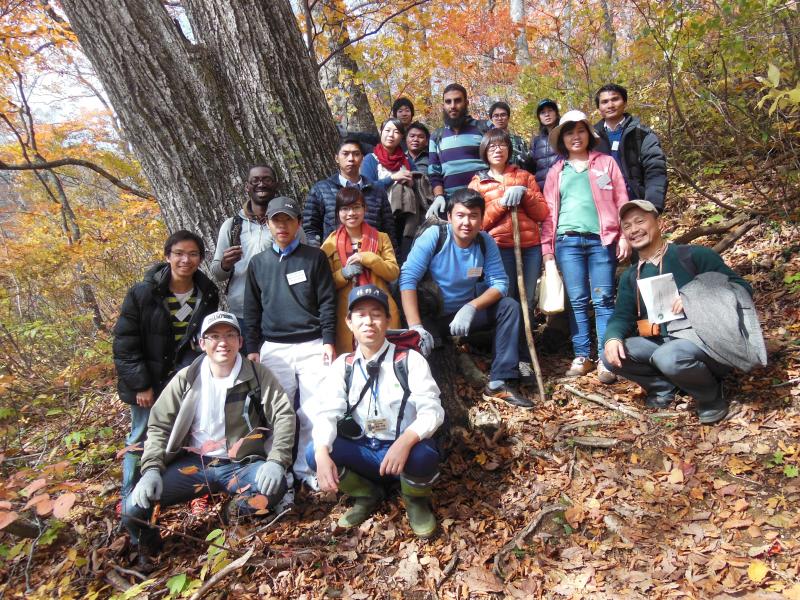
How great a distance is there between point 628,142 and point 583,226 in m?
1.25

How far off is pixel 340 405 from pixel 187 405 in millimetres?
1192

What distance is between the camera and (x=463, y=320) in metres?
3.96

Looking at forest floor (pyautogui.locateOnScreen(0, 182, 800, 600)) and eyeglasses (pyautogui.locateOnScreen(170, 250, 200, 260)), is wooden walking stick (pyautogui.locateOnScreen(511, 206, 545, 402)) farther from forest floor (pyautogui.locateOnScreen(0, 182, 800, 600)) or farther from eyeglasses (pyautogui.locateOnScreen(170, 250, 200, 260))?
eyeglasses (pyautogui.locateOnScreen(170, 250, 200, 260))

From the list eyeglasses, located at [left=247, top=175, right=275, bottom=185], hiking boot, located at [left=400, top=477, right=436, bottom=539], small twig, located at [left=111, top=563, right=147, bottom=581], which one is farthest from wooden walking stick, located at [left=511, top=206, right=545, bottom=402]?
small twig, located at [left=111, top=563, right=147, bottom=581]

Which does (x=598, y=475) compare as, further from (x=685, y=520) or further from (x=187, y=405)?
(x=187, y=405)

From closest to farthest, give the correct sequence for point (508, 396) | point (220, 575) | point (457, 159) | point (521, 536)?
point (220, 575) < point (521, 536) < point (508, 396) < point (457, 159)

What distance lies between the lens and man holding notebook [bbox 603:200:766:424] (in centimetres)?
331

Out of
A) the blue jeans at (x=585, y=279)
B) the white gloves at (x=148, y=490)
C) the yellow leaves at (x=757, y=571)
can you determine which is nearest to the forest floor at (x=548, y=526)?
the yellow leaves at (x=757, y=571)

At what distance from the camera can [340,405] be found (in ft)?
10.5

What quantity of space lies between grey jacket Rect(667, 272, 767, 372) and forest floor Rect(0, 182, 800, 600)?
1.73 ft

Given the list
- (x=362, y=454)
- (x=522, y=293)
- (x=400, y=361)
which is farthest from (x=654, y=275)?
(x=362, y=454)

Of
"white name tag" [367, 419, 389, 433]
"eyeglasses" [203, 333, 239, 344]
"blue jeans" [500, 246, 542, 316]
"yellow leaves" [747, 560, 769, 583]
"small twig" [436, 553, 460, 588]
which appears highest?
"eyeglasses" [203, 333, 239, 344]

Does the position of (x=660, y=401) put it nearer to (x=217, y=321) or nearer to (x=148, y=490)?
(x=217, y=321)

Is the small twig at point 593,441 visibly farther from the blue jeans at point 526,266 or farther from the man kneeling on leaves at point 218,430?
the man kneeling on leaves at point 218,430
